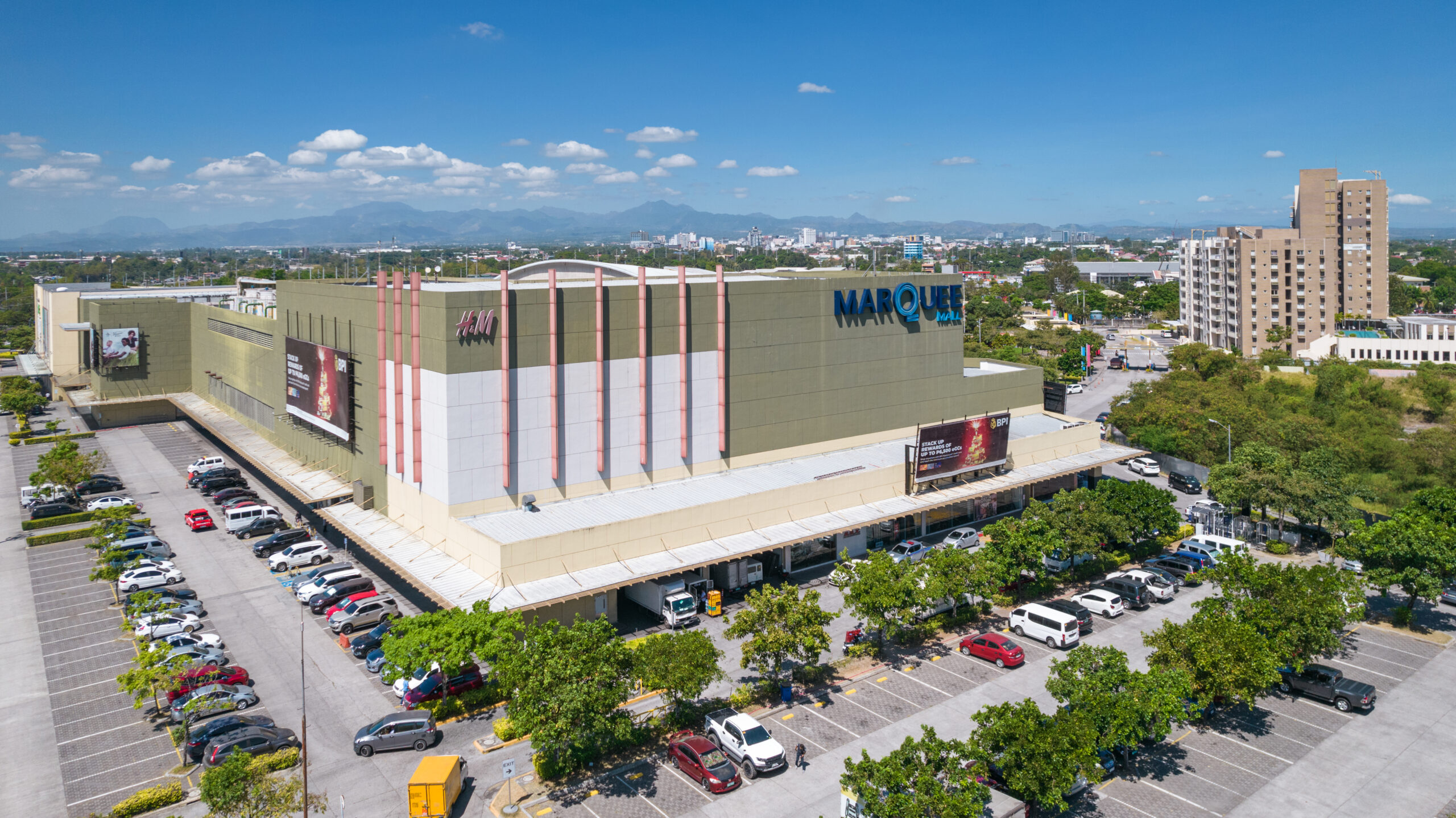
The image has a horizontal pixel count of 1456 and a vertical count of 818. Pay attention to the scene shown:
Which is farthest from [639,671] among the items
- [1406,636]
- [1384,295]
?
[1384,295]

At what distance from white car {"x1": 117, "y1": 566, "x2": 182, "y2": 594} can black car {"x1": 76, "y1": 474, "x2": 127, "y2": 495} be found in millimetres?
23436

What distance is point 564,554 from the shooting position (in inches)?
1529

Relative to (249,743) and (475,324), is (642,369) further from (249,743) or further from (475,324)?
(249,743)

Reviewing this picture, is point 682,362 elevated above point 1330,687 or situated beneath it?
elevated above

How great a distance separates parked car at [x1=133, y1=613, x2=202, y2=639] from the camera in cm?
3941

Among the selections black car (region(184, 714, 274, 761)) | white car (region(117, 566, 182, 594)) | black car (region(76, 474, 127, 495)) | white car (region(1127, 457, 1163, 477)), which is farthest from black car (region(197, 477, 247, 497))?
white car (region(1127, 457, 1163, 477))

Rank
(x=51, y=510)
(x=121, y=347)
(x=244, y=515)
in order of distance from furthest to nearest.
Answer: (x=121, y=347)
(x=51, y=510)
(x=244, y=515)

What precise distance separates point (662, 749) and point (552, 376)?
764 inches

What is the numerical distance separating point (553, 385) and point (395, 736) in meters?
18.0

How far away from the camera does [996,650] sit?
3712 centimetres

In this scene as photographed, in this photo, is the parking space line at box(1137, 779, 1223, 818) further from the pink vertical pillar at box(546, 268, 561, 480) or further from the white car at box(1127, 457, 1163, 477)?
the white car at box(1127, 457, 1163, 477)

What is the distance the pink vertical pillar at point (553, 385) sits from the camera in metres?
42.7

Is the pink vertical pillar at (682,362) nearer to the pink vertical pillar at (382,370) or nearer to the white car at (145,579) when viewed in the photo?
the pink vertical pillar at (382,370)

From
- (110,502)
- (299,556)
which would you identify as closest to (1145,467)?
(299,556)
